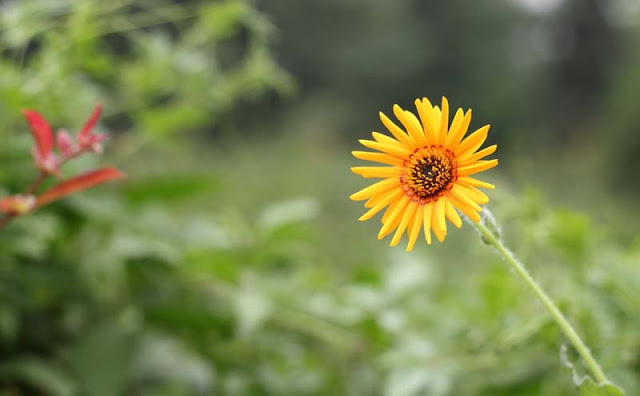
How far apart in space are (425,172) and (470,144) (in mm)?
29

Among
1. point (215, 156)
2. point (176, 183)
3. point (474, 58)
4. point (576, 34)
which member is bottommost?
point (176, 183)

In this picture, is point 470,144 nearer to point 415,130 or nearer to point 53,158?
point 415,130

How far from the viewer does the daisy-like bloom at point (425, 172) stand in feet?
1.15

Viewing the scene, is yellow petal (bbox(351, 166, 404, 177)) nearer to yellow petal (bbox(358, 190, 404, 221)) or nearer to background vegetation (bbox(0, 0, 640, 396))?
yellow petal (bbox(358, 190, 404, 221))

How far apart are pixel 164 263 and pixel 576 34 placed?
602 inches

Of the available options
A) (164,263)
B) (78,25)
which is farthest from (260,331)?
(78,25)

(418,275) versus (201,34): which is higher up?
(201,34)

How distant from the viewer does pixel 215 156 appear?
3.72 metres

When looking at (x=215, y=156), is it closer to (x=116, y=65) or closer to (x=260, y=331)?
(x=116, y=65)

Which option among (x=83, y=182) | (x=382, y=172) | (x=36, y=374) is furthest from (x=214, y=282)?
(x=382, y=172)

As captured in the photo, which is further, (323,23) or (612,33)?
(612,33)

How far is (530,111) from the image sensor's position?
1345 cm

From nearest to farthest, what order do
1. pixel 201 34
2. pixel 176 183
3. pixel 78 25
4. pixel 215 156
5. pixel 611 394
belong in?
1. pixel 611 394
2. pixel 78 25
3. pixel 176 183
4. pixel 201 34
5. pixel 215 156

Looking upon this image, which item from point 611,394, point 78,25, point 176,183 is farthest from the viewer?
point 176,183
